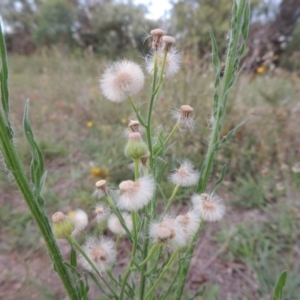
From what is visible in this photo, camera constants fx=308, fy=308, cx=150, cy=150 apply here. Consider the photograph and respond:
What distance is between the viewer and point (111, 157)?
1937 mm

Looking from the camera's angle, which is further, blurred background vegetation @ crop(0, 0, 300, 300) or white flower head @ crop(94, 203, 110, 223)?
blurred background vegetation @ crop(0, 0, 300, 300)

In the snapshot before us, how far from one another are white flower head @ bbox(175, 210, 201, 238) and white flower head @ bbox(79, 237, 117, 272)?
16cm

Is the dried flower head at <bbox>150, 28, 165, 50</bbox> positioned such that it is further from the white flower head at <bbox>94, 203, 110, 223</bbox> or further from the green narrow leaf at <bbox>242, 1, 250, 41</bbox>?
the white flower head at <bbox>94, 203, 110, 223</bbox>

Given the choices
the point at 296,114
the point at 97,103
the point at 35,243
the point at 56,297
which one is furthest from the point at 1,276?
the point at 296,114

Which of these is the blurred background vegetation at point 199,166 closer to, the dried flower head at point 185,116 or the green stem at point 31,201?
the dried flower head at point 185,116

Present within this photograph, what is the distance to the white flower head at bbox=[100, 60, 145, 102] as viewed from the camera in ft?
1.57

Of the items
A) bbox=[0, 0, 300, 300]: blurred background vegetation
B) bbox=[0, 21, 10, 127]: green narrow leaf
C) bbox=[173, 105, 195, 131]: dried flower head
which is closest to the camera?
bbox=[0, 21, 10, 127]: green narrow leaf

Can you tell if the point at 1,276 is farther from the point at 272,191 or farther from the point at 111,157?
the point at 272,191

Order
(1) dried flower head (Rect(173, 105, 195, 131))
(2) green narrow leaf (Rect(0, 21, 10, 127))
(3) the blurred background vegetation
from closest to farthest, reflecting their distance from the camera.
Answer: (2) green narrow leaf (Rect(0, 21, 10, 127))
(1) dried flower head (Rect(173, 105, 195, 131))
(3) the blurred background vegetation

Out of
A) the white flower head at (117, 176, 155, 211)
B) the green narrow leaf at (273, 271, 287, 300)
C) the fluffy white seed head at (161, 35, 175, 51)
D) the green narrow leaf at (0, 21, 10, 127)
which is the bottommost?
the green narrow leaf at (273, 271, 287, 300)

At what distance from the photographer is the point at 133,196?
43 centimetres

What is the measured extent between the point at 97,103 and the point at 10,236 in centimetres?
150

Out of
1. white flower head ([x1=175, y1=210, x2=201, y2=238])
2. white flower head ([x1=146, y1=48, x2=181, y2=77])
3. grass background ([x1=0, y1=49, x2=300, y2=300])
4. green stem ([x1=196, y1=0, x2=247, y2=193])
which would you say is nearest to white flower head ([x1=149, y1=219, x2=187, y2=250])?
white flower head ([x1=175, y1=210, x2=201, y2=238])

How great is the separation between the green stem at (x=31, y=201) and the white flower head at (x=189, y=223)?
0.65 ft
